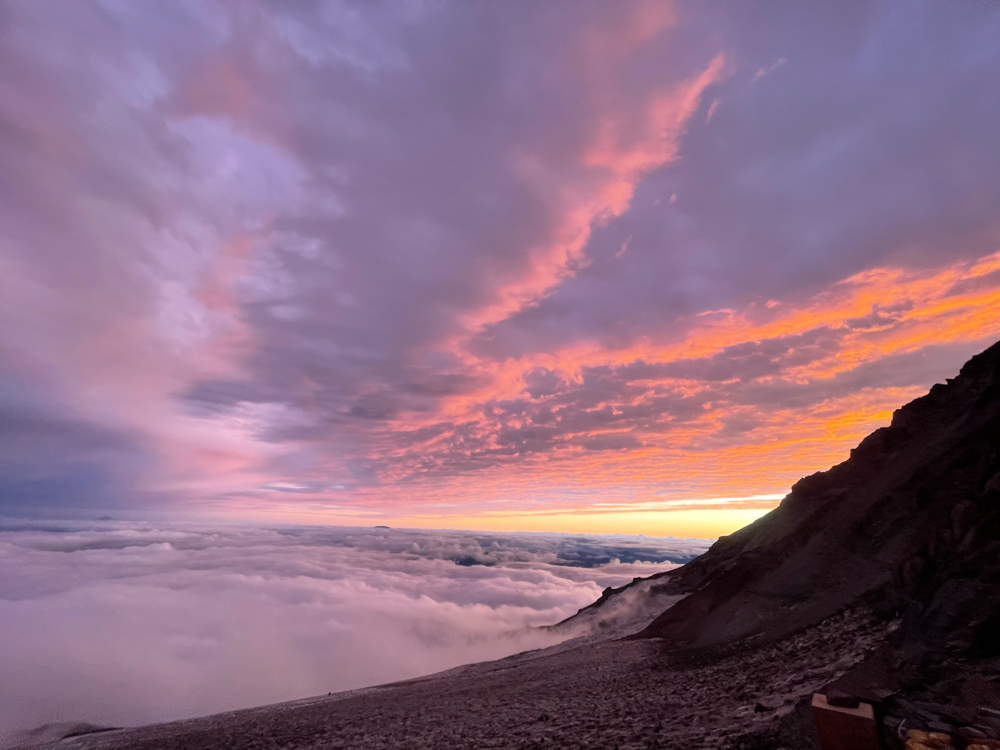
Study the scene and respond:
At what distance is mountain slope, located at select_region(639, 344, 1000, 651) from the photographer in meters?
13.7

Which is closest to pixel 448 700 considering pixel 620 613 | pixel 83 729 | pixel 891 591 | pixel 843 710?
pixel 891 591

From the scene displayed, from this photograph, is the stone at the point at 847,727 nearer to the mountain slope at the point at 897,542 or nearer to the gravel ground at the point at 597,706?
the gravel ground at the point at 597,706

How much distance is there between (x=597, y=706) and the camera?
770 inches

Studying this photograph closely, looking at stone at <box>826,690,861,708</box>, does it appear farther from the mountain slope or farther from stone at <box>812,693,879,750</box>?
the mountain slope

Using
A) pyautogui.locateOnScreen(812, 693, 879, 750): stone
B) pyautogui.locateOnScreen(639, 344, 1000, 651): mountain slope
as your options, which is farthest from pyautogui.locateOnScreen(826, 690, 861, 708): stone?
pyautogui.locateOnScreen(639, 344, 1000, 651): mountain slope

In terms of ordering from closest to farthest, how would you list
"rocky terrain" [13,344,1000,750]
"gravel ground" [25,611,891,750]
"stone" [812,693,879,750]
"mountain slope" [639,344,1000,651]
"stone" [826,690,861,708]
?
"stone" [812,693,879,750]
"stone" [826,690,861,708]
"rocky terrain" [13,344,1000,750]
"mountain slope" [639,344,1000,651]
"gravel ground" [25,611,891,750]

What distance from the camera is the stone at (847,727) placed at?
7.91m

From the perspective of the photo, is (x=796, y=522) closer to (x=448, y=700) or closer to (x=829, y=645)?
(x=829, y=645)

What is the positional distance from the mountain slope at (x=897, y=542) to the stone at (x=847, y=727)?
611cm

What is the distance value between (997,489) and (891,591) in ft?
18.2

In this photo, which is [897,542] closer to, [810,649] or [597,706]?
[810,649]

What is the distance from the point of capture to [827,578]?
23453 millimetres

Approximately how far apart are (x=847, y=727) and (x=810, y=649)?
41.7ft

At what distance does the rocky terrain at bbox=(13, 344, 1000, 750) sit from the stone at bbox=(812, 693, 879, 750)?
41 centimetres
